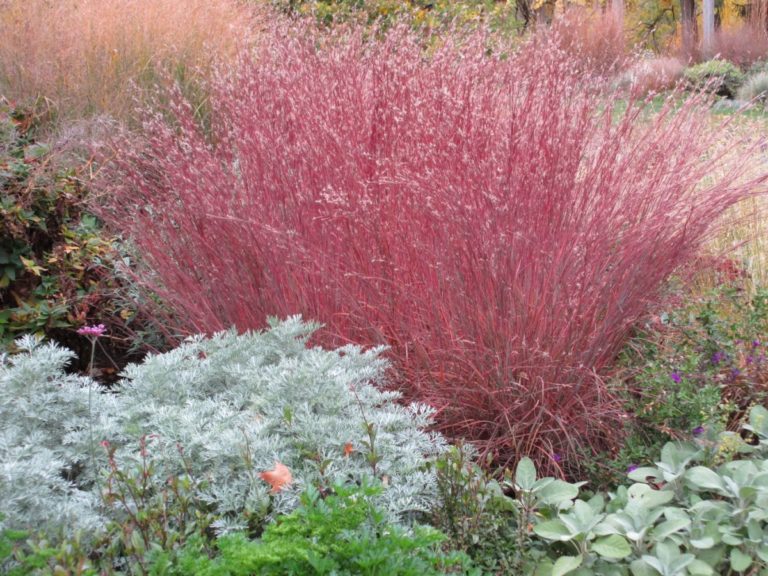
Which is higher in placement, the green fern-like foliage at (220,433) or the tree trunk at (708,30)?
the green fern-like foliage at (220,433)

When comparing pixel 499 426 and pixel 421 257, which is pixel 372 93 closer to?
pixel 421 257

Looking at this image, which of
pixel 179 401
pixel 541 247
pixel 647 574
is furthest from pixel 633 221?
pixel 179 401

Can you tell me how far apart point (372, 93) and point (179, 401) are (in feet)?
5.59

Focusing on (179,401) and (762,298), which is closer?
(179,401)

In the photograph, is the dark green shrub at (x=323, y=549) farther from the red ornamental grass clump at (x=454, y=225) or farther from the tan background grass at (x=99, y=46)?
the tan background grass at (x=99, y=46)

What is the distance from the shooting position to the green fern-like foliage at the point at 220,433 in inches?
77.6

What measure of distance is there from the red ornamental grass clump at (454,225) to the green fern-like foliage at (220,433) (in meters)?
0.44

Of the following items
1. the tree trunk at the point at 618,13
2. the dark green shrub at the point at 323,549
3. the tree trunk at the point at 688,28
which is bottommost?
the tree trunk at the point at 688,28

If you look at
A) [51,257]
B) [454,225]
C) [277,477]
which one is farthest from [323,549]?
[51,257]

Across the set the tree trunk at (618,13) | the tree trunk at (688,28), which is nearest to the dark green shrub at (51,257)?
the tree trunk at (618,13)

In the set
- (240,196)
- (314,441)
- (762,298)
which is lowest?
(762,298)

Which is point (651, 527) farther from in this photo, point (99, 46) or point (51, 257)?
point (99, 46)

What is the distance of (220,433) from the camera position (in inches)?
84.2

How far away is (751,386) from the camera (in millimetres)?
3045
